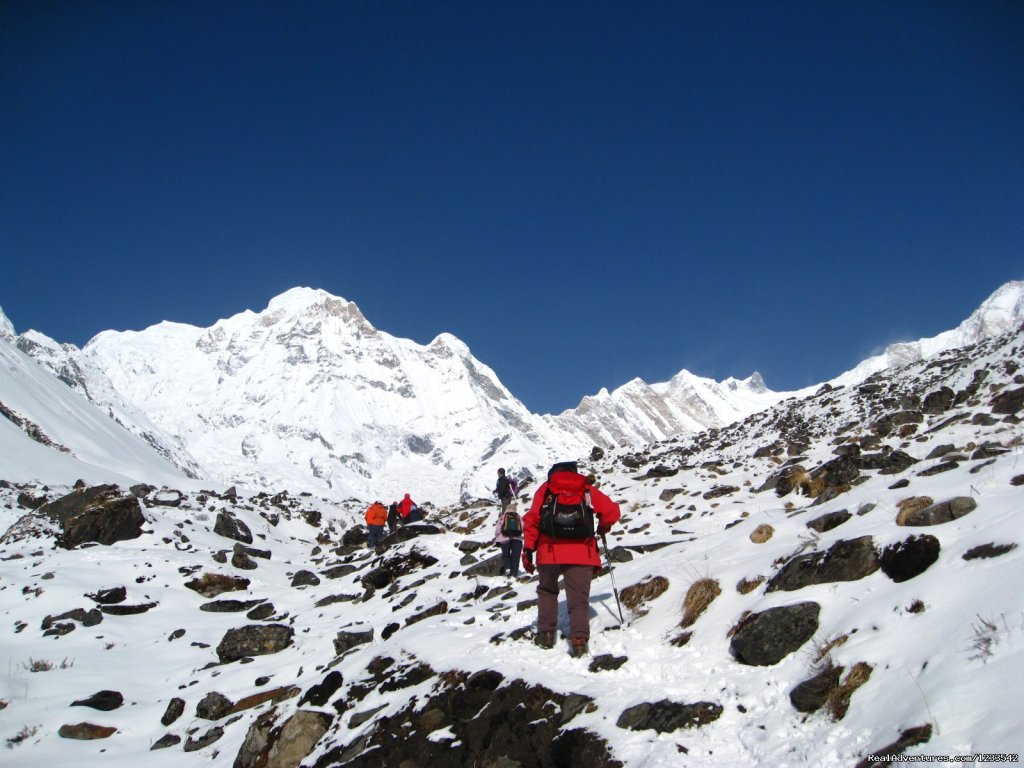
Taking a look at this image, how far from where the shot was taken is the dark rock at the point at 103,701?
9.80m

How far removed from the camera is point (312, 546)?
28469 millimetres

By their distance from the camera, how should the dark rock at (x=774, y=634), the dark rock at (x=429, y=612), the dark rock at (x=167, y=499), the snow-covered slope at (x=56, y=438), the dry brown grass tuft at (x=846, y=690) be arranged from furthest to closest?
the snow-covered slope at (x=56, y=438)
the dark rock at (x=167, y=499)
the dark rock at (x=429, y=612)
the dark rock at (x=774, y=634)
the dry brown grass tuft at (x=846, y=690)

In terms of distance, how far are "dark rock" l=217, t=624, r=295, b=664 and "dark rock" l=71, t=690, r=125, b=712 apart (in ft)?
6.08

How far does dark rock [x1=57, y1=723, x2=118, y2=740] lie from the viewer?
9.03m

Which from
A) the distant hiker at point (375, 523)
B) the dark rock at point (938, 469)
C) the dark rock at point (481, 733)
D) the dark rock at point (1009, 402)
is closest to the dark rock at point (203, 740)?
the dark rock at point (481, 733)

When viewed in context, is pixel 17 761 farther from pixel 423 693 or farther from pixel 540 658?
pixel 540 658

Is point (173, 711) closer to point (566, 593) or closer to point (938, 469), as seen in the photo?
point (566, 593)

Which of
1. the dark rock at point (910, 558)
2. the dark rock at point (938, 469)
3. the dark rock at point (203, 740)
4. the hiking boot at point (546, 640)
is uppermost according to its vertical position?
the dark rock at point (938, 469)

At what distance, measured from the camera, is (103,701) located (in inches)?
389


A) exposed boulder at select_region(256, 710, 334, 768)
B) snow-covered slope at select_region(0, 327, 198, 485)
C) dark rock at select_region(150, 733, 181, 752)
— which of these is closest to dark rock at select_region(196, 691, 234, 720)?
dark rock at select_region(150, 733, 181, 752)

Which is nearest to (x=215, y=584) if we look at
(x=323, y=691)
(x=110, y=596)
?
(x=110, y=596)

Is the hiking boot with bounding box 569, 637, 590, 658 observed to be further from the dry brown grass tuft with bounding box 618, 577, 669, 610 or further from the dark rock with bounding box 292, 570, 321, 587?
the dark rock with bounding box 292, 570, 321, 587

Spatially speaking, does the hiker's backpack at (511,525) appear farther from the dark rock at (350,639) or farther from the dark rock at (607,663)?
the dark rock at (607,663)

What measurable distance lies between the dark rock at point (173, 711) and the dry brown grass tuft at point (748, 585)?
8.41m
